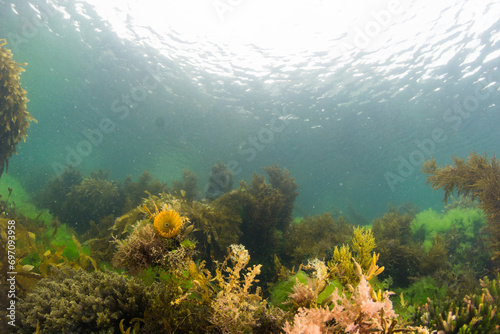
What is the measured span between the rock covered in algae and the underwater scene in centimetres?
4

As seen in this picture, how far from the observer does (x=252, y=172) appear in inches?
408

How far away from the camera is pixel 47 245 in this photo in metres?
4.60

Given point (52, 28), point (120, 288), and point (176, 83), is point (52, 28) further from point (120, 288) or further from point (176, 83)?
point (120, 288)

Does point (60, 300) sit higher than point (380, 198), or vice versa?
point (380, 198)

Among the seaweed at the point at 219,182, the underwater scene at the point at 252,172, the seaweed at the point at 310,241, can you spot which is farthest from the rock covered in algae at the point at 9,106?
the seaweed at the point at 219,182

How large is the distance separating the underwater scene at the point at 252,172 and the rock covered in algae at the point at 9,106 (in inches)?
1.5

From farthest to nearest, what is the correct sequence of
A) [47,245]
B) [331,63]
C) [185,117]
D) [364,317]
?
[185,117], [331,63], [47,245], [364,317]

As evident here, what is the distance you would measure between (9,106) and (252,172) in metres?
7.92

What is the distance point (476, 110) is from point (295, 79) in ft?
61.2

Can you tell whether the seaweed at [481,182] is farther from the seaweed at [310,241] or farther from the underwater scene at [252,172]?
the seaweed at [310,241]

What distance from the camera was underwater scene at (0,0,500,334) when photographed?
2170 millimetres

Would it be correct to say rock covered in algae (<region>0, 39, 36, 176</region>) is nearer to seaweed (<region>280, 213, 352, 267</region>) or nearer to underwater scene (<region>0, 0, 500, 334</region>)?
underwater scene (<region>0, 0, 500, 334</region>)

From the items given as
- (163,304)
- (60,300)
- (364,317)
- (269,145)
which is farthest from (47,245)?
(269,145)

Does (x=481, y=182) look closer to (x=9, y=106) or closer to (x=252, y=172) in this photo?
(x=252, y=172)
